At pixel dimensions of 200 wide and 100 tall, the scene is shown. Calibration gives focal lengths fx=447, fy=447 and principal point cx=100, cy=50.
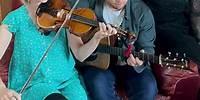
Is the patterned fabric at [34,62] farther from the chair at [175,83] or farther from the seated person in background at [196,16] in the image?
the seated person in background at [196,16]

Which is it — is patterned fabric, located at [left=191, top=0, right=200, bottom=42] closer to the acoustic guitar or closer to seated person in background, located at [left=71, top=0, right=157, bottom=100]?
seated person in background, located at [left=71, top=0, right=157, bottom=100]

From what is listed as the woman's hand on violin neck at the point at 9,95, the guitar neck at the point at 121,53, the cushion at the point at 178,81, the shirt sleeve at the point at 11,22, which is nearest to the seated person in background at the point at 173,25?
the cushion at the point at 178,81

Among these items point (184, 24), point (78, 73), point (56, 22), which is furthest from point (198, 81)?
point (56, 22)

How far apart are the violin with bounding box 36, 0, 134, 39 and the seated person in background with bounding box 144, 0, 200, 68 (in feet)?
1.62

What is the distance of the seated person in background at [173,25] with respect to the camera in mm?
2434

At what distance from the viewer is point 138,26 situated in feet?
7.41

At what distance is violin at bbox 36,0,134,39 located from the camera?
190 cm

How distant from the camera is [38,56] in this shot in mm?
1979

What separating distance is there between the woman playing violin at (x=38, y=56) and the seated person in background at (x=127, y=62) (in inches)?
8.3

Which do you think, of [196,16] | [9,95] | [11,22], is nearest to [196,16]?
[196,16]

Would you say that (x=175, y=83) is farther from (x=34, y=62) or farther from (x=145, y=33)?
(x=34, y=62)

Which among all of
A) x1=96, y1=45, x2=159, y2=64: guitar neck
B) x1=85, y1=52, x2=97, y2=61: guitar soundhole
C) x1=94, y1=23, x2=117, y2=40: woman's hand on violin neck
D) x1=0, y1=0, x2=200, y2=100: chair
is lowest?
x1=0, y1=0, x2=200, y2=100: chair

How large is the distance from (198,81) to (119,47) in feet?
1.54

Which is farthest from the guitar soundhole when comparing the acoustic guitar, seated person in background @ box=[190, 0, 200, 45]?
seated person in background @ box=[190, 0, 200, 45]
